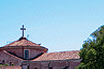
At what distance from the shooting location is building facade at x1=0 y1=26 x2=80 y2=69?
35500 millimetres

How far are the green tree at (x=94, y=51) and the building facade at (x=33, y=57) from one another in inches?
247

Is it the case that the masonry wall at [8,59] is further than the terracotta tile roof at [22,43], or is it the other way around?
the terracotta tile roof at [22,43]

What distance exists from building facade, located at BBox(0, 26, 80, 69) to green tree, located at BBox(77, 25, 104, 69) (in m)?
6.27

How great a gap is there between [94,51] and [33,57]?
53.8 ft

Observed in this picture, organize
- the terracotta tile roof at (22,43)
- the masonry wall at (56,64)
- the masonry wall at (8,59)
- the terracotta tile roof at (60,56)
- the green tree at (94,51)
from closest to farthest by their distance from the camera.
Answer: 1. the green tree at (94,51)
2. the masonry wall at (56,64)
3. the terracotta tile roof at (60,56)
4. the masonry wall at (8,59)
5. the terracotta tile roof at (22,43)

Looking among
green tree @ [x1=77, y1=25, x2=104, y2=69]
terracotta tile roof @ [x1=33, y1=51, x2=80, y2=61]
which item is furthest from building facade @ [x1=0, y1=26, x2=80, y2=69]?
green tree @ [x1=77, y1=25, x2=104, y2=69]

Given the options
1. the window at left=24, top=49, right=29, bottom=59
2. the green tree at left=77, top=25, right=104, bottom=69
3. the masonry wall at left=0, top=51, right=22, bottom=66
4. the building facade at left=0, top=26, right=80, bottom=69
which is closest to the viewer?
the green tree at left=77, top=25, right=104, bottom=69

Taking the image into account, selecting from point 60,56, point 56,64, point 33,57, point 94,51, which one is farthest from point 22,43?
point 94,51

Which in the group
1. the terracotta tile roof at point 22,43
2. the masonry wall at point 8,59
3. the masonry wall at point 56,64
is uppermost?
the terracotta tile roof at point 22,43

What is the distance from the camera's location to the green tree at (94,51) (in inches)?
1030

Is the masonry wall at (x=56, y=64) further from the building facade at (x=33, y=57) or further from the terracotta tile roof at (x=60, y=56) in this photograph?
the terracotta tile roof at (x=60, y=56)

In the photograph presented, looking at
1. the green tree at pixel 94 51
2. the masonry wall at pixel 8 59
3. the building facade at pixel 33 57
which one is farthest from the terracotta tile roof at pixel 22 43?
the green tree at pixel 94 51

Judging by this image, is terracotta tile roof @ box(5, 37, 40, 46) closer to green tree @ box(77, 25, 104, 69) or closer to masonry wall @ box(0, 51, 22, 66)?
masonry wall @ box(0, 51, 22, 66)

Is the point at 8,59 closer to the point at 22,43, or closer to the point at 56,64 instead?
the point at 22,43
